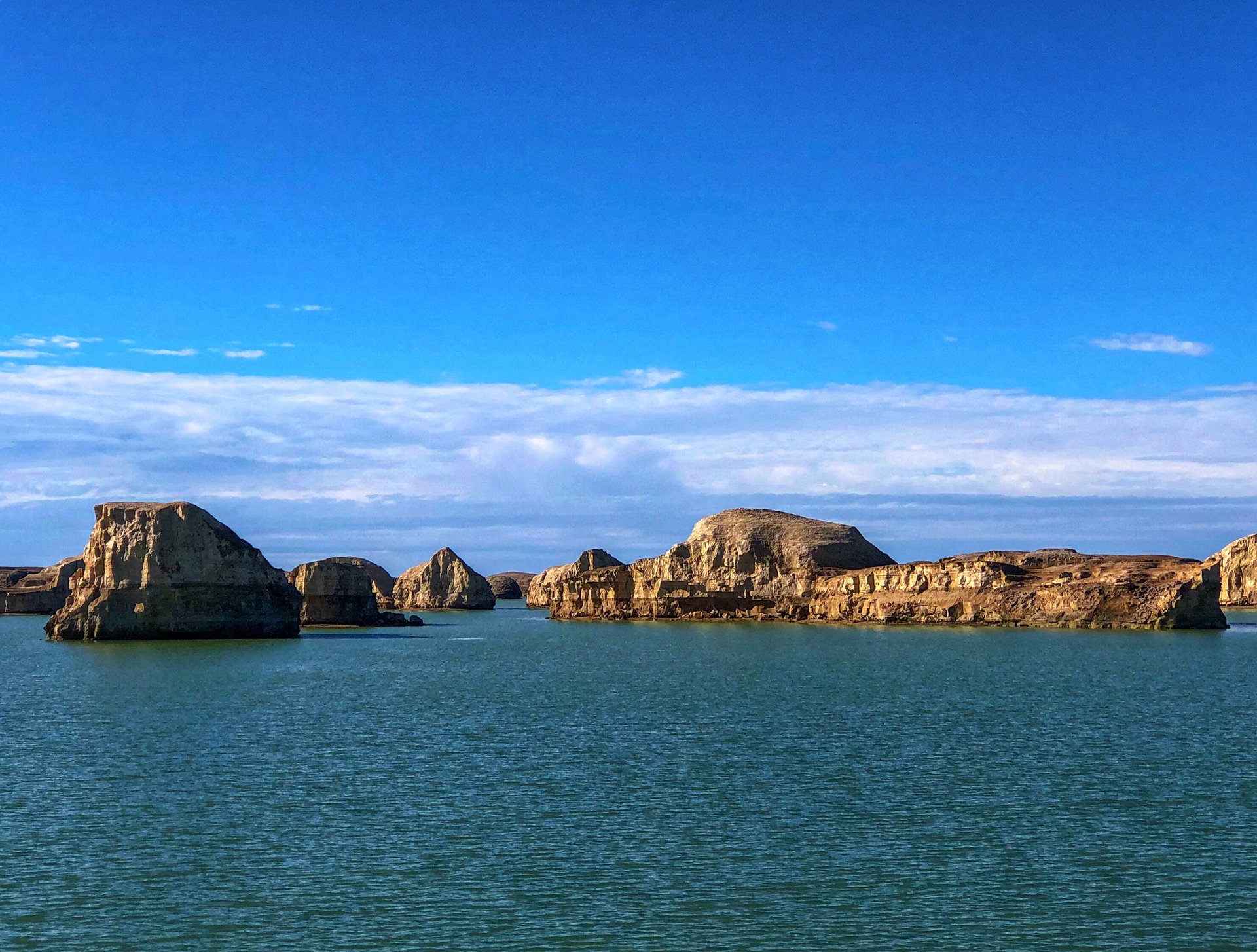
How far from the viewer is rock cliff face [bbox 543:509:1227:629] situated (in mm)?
107125

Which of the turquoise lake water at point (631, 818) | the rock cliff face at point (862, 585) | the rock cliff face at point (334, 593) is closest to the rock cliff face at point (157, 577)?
the turquoise lake water at point (631, 818)

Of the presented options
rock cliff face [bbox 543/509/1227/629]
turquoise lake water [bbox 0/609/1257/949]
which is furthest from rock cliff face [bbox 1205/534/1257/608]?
turquoise lake water [bbox 0/609/1257/949]

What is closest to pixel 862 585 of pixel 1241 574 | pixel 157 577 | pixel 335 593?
Answer: pixel 335 593

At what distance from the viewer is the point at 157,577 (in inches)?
3428

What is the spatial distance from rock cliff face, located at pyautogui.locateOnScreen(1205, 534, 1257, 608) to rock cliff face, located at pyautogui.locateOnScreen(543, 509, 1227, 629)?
73675 mm

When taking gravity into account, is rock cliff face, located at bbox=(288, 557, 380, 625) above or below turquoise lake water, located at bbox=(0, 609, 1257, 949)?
above

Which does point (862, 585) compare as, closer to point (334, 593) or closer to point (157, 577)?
point (334, 593)

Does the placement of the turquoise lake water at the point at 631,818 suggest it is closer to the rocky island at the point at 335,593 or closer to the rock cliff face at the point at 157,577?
→ the rock cliff face at the point at 157,577

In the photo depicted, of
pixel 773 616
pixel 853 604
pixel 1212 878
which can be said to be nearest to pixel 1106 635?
pixel 853 604

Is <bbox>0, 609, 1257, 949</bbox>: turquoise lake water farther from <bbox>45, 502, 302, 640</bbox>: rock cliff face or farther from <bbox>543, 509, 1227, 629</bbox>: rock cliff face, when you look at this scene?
<bbox>543, 509, 1227, 629</bbox>: rock cliff face

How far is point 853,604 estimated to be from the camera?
130 metres

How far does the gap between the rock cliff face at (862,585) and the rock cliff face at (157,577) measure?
62.5 m

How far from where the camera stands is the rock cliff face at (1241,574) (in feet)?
620

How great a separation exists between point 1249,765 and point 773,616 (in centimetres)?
10652
